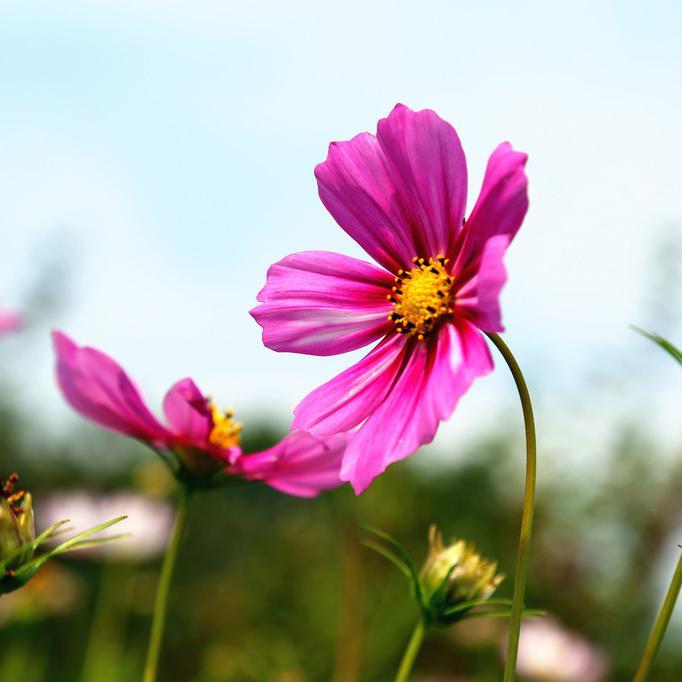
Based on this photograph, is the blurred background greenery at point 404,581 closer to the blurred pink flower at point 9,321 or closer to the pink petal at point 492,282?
the blurred pink flower at point 9,321

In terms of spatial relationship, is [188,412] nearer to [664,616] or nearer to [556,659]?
[664,616]

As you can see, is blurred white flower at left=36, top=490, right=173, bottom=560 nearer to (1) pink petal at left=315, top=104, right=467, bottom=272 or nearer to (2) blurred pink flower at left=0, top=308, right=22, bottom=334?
(2) blurred pink flower at left=0, top=308, right=22, bottom=334

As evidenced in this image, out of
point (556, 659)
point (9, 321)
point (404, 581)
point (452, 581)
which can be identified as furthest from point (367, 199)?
point (404, 581)

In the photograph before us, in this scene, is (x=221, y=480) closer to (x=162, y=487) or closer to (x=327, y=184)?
(x=327, y=184)

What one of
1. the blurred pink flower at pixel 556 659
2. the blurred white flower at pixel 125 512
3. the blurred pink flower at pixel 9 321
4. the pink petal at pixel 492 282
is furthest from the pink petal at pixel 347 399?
the blurred white flower at pixel 125 512

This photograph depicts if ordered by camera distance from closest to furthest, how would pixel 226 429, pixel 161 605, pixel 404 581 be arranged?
pixel 161 605 < pixel 226 429 < pixel 404 581

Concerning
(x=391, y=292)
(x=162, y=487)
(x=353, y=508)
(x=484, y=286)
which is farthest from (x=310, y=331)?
(x=353, y=508)
